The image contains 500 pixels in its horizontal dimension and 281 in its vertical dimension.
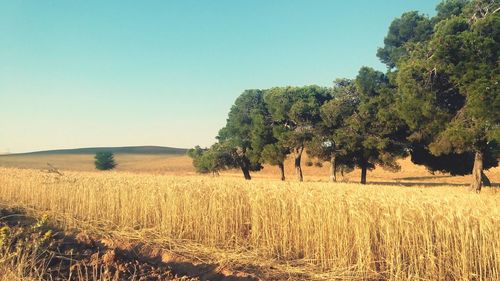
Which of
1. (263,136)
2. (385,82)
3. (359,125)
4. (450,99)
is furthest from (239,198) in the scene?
(263,136)

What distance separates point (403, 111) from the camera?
23609mm

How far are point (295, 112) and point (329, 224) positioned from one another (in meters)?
30.1

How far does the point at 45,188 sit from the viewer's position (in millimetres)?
15328

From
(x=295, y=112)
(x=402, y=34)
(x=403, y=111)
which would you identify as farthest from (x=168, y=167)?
(x=403, y=111)

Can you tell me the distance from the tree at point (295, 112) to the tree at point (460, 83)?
1339 centimetres

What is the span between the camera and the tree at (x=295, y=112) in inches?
1455

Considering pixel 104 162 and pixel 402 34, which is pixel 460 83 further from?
pixel 104 162

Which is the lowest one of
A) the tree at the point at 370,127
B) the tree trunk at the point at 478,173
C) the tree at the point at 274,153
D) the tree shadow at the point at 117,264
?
the tree shadow at the point at 117,264

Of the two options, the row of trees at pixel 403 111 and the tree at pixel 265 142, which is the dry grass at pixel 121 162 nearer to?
the row of trees at pixel 403 111

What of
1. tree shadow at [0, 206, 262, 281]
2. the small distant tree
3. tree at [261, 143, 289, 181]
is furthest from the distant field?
tree shadow at [0, 206, 262, 281]

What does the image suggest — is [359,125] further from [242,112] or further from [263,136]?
[242,112]

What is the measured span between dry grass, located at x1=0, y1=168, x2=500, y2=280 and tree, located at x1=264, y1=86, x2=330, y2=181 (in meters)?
25.8

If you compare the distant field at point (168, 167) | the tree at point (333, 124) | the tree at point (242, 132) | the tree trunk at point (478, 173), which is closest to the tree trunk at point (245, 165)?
the tree at point (242, 132)

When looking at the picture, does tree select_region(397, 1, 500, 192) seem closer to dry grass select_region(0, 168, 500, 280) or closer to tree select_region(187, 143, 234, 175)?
dry grass select_region(0, 168, 500, 280)
